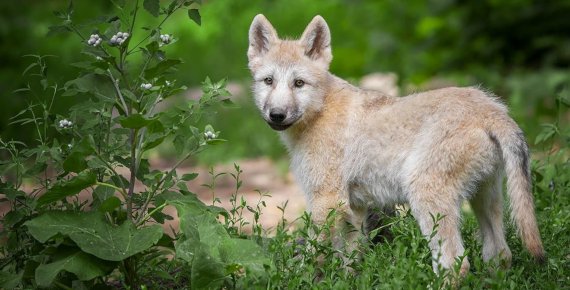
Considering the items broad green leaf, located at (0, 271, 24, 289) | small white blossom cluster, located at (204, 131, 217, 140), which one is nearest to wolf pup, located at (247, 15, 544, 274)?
small white blossom cluster, located at (204, 131, 217, 140)

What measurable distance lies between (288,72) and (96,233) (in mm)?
2001

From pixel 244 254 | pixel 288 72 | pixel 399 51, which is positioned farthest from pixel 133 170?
pixel 399 51

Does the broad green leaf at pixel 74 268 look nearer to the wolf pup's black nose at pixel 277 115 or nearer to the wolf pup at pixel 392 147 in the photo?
the wolf pup at pixel 392 147

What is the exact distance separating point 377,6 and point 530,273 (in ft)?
26.9

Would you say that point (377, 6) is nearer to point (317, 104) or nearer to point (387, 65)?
point (387, 65)

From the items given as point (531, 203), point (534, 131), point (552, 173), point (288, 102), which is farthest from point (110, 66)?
point (534, 131)

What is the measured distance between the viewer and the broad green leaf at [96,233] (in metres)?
4.20

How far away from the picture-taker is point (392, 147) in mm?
5043

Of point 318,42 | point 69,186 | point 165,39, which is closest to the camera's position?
point 69,186

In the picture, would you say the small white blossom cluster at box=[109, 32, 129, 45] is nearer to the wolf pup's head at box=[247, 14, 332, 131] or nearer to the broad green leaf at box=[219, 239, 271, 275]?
the broad green leaf at box=[219, 239, 271, 275]

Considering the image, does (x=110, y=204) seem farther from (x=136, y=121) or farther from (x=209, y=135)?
(x=209, y=135)

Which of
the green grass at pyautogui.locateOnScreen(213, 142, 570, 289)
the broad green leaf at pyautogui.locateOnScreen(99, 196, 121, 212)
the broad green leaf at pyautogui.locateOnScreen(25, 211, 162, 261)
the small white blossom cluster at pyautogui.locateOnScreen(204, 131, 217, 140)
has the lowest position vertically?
the green grass at pyautogui.locateOnScreen(213, 142, 570, 289)

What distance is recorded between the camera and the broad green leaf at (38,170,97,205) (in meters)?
4.22

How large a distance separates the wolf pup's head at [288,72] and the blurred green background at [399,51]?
5082 millimetres
